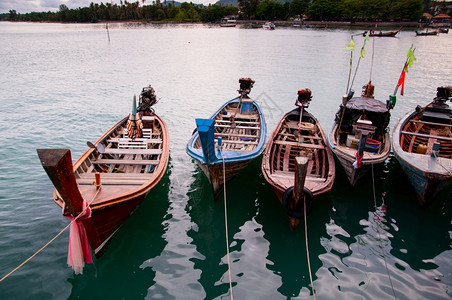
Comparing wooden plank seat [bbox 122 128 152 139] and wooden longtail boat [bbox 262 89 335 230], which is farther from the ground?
wooden plank seat [bbox 122 128 152 139]

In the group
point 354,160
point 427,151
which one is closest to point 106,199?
point 354,160

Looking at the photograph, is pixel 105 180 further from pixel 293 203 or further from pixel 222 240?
pixel 293 203

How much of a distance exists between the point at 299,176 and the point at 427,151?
6.31 m

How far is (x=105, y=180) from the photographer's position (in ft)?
23.6

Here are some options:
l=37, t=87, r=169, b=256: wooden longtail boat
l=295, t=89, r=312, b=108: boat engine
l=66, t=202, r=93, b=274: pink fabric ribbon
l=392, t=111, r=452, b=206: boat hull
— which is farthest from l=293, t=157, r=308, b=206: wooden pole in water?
l=295, t=89, r=312, b=108: boat engine

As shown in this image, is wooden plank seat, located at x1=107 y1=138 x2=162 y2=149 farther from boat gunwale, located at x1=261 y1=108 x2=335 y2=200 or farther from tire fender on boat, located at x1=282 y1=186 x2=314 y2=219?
tire fender on boat, located at x1=282 y1=186 x2=314 y2=219

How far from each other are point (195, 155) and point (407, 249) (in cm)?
646

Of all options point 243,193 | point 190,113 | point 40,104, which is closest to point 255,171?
point 243,193

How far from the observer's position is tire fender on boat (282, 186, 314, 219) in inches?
279

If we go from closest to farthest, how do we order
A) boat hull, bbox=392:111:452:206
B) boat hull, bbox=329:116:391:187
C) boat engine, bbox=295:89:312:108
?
1. boat hull, bbox=392:111:452:206
2. boat hull, bbox=329:116:391:187
3. boat engine, bbox=295:89:312:108

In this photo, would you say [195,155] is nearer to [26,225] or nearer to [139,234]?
[139,234]

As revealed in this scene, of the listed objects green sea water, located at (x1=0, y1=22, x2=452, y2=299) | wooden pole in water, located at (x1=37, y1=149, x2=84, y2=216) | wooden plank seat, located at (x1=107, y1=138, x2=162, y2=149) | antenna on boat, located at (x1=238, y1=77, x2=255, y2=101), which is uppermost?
antenna on boat, located at (x1=238, y1=77, x2=255, y2=101)

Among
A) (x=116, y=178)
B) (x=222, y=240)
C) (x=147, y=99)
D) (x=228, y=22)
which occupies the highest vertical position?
(x=228, y=22)

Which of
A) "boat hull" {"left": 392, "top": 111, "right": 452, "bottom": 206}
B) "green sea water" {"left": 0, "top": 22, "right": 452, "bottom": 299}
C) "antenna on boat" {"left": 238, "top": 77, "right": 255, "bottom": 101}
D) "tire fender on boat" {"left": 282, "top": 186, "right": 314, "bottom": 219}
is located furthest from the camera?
"antenna on boat" {"left": 238, "top": 77, "right": 255, "bottom": 101}
